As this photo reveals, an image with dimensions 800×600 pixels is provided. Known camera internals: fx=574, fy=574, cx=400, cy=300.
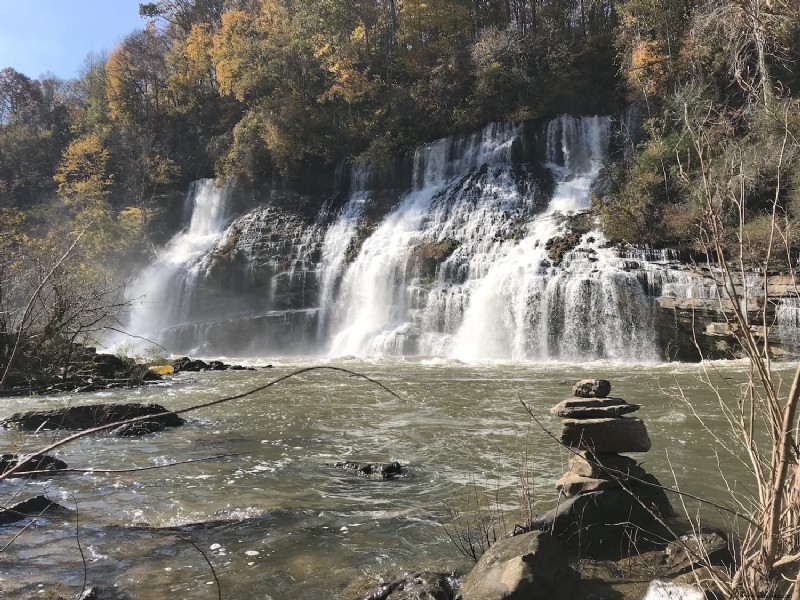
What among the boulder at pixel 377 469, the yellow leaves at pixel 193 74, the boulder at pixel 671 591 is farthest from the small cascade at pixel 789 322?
the yellow leaves at pixel 193 74

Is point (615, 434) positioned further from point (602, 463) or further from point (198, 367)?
point (198, 367)

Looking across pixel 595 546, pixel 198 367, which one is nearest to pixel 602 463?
pixel 595 546

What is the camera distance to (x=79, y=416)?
8547 millimetres

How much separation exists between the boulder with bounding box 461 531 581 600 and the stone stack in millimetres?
512

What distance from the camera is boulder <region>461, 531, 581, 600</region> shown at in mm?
3143

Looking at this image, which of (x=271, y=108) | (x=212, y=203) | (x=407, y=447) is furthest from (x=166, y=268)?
(x=407, y=447)

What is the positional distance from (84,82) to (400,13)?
30977 mm

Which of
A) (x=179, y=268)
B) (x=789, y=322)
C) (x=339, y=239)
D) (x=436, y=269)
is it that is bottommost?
(x=789, y=322)

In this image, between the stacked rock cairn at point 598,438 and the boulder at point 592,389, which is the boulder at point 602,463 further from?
the boulder at point 592,389

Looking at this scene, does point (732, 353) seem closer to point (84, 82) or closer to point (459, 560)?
point (459, 560)

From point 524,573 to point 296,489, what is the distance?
3.09m

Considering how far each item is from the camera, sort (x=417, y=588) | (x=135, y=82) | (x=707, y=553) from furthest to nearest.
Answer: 1. (x=135, y=82)
2. (x=417, y=588)
3. (x=707, y=553)

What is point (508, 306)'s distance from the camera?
61.0ft

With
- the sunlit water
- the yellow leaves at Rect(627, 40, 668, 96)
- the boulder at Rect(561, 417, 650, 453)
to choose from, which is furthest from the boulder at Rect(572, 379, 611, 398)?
the yellow leaves at Rect(627, 40, 668, 96)
